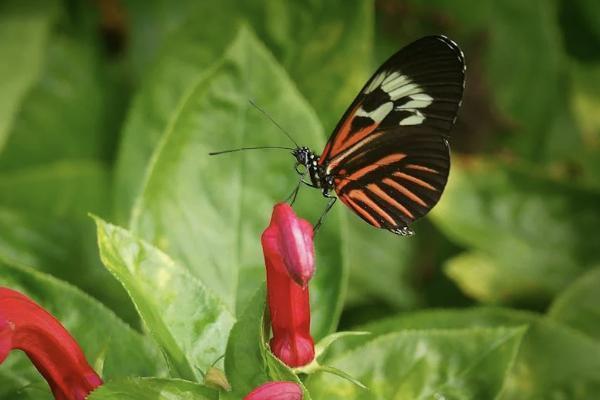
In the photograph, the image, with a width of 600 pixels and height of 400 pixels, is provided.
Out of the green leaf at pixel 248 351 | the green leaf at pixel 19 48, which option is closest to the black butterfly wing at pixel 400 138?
the green leaf at pixel 248 351

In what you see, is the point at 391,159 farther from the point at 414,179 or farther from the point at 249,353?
the point at 249,353

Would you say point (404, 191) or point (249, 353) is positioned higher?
point (404, 191)

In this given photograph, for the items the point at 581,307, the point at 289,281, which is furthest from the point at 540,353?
the point at 289,281

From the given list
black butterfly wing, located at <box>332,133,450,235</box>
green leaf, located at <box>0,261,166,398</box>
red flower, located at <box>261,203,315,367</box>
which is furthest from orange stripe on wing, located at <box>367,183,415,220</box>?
green leaf, located at <box>0,261,166,398</box>

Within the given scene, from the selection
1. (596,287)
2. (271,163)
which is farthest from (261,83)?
(596,287)

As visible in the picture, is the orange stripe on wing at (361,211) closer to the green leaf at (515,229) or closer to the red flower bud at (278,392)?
the red flower bud at (278,392)

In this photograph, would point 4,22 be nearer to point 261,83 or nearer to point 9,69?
point 9,69
